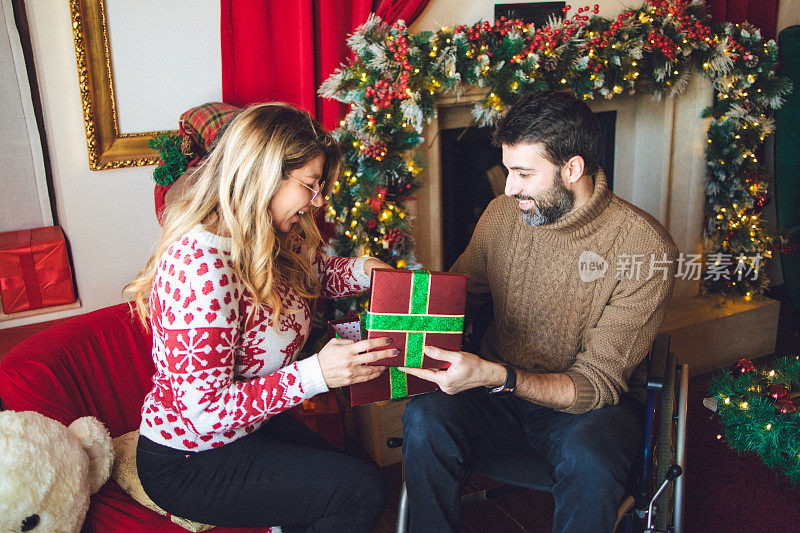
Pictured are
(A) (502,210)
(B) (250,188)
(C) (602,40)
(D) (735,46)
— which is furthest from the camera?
(D) (735,46)

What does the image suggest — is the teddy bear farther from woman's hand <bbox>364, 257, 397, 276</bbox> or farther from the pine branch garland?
the pine branch garland

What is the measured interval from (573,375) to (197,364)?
0.90 m

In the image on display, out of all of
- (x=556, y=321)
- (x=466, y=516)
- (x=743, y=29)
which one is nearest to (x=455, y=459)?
(x=556, y=321)

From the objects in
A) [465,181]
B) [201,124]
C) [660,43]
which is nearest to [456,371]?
[201,124]

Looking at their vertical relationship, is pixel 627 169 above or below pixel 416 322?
above

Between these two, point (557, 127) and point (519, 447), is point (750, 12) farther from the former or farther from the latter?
point (519, 447)

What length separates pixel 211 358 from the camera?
1262 millimetres

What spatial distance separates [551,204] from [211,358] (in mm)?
966

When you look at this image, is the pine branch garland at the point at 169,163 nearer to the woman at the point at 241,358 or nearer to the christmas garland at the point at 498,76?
the christmas garland at the point at 498,76

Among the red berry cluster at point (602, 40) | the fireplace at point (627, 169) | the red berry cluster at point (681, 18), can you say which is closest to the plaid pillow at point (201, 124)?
the fireplace at point (627, 169)

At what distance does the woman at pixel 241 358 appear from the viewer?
50.3 inches

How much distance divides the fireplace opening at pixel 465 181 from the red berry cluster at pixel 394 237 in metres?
0.54

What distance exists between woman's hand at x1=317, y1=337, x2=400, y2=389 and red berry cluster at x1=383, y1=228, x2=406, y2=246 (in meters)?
1.04

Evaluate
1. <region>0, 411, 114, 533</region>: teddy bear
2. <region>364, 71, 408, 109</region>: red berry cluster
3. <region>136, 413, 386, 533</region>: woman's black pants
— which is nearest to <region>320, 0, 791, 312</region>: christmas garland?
<region>364, 71, 408, 109</region>: red berry cluster
